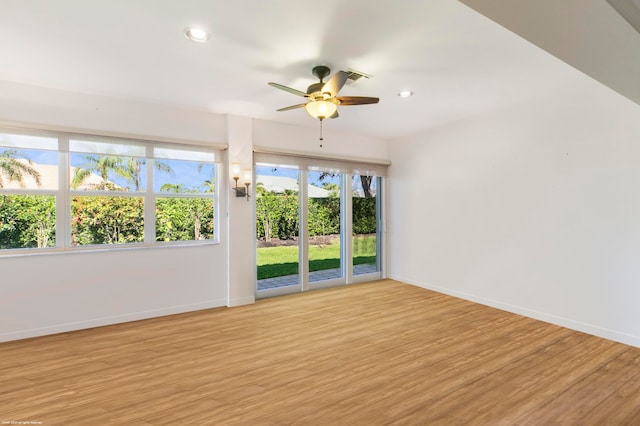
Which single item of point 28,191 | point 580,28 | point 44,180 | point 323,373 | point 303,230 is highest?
point 580,28

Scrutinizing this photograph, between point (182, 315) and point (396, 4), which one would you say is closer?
point (396, 4)

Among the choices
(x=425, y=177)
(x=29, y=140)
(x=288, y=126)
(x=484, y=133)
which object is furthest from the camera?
(x=425, y=177)

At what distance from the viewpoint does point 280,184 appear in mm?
5258

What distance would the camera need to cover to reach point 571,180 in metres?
3.68

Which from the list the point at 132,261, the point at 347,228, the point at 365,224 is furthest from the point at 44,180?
the point at 365,224

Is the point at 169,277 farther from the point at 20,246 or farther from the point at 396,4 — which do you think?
the point at 396,4

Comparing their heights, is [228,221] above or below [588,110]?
below

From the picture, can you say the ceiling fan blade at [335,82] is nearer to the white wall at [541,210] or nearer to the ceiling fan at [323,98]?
the ceiling fan at [323,98]

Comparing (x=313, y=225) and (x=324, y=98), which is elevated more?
(x=324, y=98)

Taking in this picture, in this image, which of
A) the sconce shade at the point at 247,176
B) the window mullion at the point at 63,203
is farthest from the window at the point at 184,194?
the window mullion at the point at 63,203

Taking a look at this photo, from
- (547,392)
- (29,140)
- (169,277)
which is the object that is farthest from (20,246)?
(547,392)

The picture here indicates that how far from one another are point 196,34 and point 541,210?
13.4 feet

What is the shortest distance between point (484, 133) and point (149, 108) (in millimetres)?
4422

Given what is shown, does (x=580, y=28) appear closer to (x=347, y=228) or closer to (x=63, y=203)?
(x=347, y=228)
